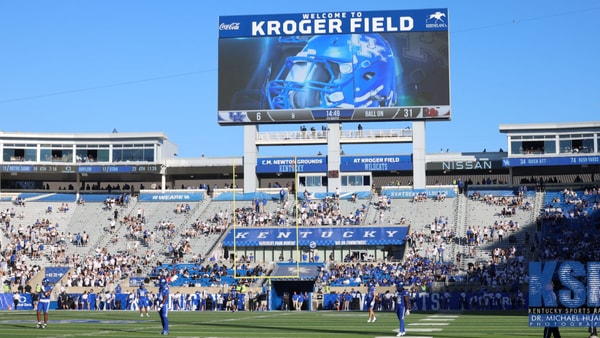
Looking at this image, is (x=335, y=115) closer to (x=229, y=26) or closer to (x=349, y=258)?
(x=229, y=26)

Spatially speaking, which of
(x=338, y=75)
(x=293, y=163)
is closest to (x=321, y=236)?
(x=293, y=163)

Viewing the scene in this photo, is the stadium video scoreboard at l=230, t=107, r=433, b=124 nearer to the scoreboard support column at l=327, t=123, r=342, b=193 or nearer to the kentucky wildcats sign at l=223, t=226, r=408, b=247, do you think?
the scoreboard support column at l=327, t=123, r=342, b=193

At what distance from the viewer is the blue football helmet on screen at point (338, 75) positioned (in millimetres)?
57000

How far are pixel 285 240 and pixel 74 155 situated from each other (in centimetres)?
1916

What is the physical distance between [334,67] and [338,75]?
54cm

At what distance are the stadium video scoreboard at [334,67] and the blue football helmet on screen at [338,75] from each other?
0.20 feet

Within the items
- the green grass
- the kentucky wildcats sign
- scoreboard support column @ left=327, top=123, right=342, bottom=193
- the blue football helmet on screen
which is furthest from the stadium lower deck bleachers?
the green grass

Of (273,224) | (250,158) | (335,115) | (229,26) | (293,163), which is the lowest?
(273,224)

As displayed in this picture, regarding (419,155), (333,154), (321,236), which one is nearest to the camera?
(321,236)

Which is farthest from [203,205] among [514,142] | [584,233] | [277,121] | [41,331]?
[41,331]

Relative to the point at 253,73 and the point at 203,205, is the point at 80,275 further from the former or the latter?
the point at 253,73

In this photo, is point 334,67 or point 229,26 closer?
point 334,67

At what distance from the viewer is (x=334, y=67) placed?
57281 millimetres

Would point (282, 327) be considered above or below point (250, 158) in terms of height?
below
